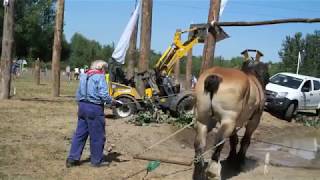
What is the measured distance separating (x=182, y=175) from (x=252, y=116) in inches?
65.0

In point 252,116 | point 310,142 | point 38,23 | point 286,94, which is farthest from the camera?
point 38,23

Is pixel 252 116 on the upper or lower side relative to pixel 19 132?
upper

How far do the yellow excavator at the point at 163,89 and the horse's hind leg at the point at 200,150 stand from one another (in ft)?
26.3

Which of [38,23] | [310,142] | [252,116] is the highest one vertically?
[38,23]

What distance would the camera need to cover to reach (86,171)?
344 inches

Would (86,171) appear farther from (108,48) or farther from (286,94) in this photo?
(108,48)

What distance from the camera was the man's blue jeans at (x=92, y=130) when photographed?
8.98 m

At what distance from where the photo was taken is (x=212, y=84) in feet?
26.3

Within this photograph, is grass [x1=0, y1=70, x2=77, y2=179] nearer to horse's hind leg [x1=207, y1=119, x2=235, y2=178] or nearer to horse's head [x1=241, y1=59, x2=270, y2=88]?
horse's hind leg [x1=207, y1=119, x2=235, y2=178]

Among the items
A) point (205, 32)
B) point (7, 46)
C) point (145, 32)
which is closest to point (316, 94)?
point (145, 32)

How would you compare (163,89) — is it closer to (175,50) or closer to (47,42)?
(175,50)

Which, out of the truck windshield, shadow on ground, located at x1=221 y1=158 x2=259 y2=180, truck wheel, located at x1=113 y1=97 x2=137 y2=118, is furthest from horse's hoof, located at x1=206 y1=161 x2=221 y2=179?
the truck windshield

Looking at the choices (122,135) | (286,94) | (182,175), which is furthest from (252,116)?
(286,94)

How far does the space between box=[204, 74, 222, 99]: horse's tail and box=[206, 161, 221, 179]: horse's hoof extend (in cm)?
106
